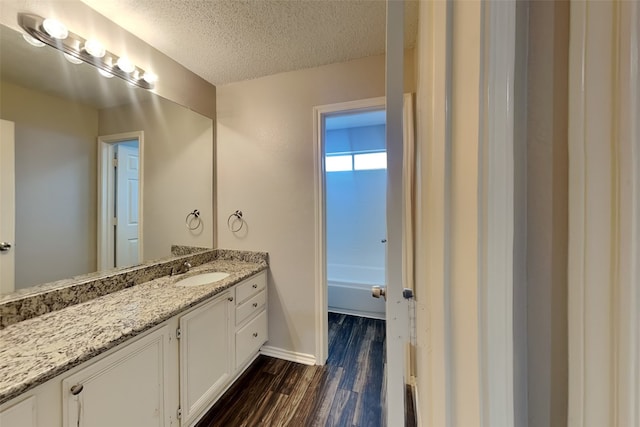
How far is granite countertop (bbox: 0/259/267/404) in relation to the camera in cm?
77

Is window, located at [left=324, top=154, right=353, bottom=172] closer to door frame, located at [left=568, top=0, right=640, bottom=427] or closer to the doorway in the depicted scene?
the doorway

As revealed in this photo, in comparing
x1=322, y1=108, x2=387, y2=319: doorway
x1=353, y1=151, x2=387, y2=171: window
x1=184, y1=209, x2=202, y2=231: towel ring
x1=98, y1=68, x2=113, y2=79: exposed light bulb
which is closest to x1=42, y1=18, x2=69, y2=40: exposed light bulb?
x1=98, y1=68, x2=113, y2=79: exposed light bulb

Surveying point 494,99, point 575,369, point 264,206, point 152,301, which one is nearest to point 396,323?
point 575,369

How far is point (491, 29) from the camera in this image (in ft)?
0.93

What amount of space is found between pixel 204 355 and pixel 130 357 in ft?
1.52

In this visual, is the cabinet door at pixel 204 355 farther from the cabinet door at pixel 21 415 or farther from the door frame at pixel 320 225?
the door frame at pixel 320 225

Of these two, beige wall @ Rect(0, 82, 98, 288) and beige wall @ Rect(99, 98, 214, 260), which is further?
beige wall @ Rect(99, 98, 214, 260)

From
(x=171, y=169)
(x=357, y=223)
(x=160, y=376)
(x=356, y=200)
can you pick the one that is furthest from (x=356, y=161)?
(x=160, y=376)

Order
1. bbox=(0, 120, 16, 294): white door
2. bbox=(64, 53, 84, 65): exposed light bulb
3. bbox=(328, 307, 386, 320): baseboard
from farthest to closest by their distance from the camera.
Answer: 1. bbox=(328, 307, 386, 320): baseboard
2. bbox=(64, 53, 84, 65): exposed light bulb
3. bbox=(0, 120, 16, 294): white door

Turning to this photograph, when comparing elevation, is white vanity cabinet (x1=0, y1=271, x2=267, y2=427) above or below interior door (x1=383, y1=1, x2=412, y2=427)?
below

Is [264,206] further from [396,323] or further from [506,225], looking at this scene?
[506,225]

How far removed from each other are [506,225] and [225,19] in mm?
1808

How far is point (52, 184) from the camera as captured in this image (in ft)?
4.09

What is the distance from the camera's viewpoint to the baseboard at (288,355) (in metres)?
1.99
